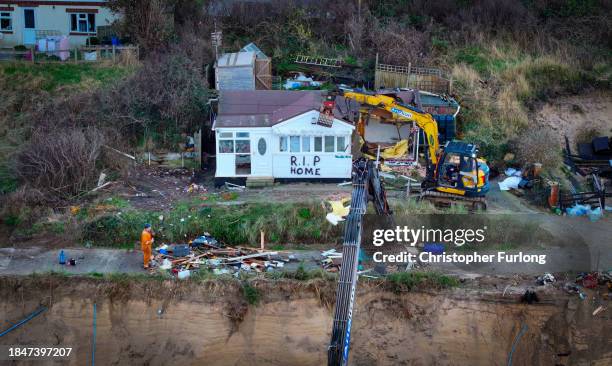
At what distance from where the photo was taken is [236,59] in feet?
93.3

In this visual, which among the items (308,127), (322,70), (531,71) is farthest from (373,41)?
(308,127)

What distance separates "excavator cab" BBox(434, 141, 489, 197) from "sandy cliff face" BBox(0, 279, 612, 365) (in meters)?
3.70

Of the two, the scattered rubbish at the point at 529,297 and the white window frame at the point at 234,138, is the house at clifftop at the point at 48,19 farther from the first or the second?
the scattered rubbish at the point at 529,297

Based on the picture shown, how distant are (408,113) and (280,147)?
3.50 metres

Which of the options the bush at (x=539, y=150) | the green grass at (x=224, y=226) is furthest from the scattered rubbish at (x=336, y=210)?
the bush at (x=539, y=150)

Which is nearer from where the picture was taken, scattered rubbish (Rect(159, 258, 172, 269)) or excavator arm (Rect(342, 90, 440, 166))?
scattered rubbish (Rect(159, 258, 172, 269))

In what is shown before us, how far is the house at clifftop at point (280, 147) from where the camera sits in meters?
24.0

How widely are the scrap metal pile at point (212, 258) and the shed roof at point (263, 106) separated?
406cm

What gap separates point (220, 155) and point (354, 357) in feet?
23.6

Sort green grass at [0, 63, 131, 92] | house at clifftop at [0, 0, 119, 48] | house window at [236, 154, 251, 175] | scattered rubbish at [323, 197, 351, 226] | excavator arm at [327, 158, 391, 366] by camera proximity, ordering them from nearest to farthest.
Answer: excavator arm at [327, 158, 391, 366] → scattered rubbish at [323, 197, 351, 226] → house window at [236, 154, 251, 175] → green grass at [0, 63, 131, 92] → house at clifftop at [0, 0, 119, 48]

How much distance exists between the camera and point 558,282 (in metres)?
19.9

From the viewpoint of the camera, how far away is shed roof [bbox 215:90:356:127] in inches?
950

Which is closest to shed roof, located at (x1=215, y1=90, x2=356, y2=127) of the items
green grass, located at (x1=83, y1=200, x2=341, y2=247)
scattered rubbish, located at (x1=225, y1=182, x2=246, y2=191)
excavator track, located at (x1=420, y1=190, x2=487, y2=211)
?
scattered rubbish, located at (x1=225, y1=182, x2=246, y2=191)

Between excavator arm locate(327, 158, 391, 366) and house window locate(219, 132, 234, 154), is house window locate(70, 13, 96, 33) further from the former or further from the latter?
excavator arm locate(327, 158, 391, 366)
